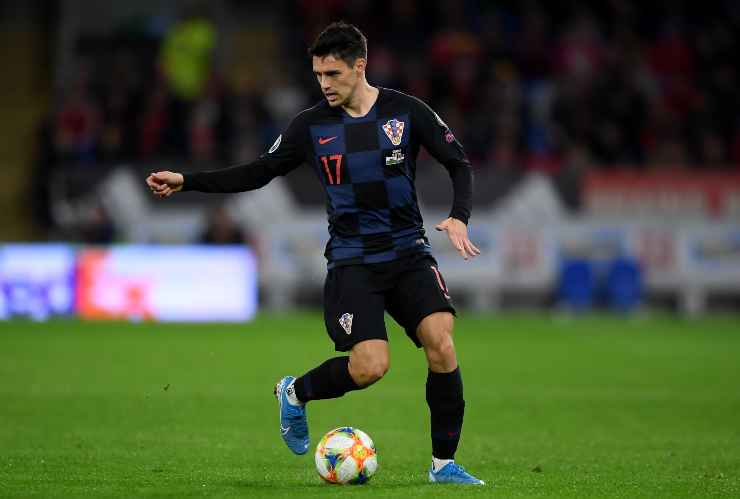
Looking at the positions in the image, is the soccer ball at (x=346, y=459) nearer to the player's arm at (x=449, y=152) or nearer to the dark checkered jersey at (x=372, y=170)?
the dark checkered jersey at (x=372, y=170)

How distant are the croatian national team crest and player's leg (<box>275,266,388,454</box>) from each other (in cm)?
62

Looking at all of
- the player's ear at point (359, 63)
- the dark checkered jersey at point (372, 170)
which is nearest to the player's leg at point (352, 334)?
the dark checkered jersey at point (372, 170)

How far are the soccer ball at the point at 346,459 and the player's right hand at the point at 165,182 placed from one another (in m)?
1.41

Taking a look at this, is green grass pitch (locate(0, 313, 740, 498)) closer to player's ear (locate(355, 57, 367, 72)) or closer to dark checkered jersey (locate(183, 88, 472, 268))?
dark checkered jersey (locate(183, 88, 472, 268))

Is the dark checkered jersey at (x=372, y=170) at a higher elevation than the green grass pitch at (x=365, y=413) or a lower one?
higher

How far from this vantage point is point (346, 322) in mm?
6609

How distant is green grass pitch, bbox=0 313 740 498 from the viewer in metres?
6.77

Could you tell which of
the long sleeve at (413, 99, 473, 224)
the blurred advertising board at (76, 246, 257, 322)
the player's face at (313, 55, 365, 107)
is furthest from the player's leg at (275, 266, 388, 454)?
the blurred advertising board at (76, 246, 257, 322)

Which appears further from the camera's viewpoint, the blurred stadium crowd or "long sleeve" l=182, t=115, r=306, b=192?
the blurred stadium crowd

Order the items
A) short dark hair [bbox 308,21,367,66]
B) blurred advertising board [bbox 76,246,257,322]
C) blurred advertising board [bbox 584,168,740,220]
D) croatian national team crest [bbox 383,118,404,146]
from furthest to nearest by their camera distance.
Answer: blurred advertising board [bbox 584,168,740,220]
blurred advertising board [bbox 76,246,257,322]
croatian national team crest [bbox 383,118,404,146]
short dark hair [bbox 308,21,367,66]

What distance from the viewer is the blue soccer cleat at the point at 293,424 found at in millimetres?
6918

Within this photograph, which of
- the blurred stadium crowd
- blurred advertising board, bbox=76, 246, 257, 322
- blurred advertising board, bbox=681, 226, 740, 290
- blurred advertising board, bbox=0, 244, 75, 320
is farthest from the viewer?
the blurred stadium crowd

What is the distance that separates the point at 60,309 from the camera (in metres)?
17.3

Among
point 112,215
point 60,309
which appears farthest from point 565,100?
point 60,309
